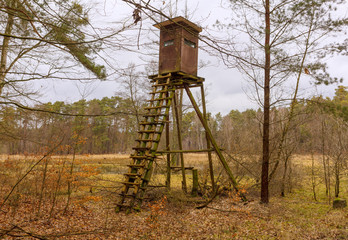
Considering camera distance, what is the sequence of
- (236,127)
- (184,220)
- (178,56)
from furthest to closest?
(236,127), (178,56), (184,220)

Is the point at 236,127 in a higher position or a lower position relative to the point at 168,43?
lower

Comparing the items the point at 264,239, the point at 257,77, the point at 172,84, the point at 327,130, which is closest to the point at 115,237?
the point at 264,239

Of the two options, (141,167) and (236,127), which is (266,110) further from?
(236,127)

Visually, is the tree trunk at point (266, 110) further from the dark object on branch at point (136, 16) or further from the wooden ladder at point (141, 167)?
the dark object on branch at point (136, 16)

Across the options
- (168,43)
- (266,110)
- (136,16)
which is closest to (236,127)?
(266,110)

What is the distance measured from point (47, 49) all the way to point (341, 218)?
991cm

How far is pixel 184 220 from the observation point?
306 inches

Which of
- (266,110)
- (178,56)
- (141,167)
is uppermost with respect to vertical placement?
(178,56)

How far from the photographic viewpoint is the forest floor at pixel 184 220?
21.5 feet

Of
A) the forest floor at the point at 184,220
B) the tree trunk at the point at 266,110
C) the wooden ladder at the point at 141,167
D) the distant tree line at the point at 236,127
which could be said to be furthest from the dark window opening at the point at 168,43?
the forest floor at the point at 184,220

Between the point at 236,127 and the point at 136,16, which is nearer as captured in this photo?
the point at 136,16

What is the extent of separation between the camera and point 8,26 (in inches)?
270

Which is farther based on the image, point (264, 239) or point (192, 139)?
point (192, 139)

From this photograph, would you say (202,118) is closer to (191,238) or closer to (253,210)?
(253,210)
